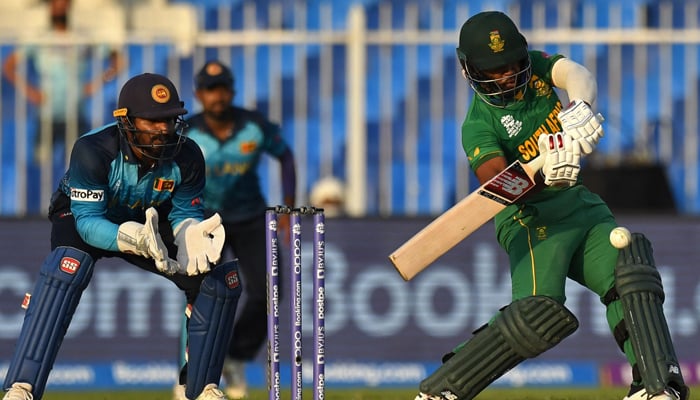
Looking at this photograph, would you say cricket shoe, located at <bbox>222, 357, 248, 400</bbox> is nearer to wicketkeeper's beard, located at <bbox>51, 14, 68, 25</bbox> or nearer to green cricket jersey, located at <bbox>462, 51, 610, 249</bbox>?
green cricket jersey, located at <bbox>462, 51, 610, 249</bbox>

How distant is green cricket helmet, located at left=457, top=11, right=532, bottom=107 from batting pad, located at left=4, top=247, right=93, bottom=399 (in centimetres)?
187

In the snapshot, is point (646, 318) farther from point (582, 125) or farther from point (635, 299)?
point (582, 125)

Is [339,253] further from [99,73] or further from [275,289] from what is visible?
[275,289]

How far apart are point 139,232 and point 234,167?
387 cm

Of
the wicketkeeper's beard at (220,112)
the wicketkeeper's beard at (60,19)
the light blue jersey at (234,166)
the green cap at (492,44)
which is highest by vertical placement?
the wicketkeeper's beard at (60,19)

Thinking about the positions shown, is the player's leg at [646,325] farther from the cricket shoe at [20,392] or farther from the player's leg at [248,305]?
the player's leg at [248,305]

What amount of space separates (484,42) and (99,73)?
23.5 ft

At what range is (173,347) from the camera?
11.9 m

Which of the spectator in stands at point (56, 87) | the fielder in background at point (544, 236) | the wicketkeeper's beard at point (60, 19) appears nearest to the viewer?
the fielder in background at point (544, 236)

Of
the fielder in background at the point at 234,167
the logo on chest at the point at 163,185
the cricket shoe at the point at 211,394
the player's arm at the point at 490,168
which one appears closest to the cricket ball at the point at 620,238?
the player's arm at the point at 490,168

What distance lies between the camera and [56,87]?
13.3 m

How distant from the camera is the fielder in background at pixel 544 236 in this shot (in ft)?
21.2

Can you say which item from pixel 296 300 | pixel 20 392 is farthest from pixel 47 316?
pixel 296 300

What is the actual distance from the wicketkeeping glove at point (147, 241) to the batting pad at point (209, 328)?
27 centimetres
